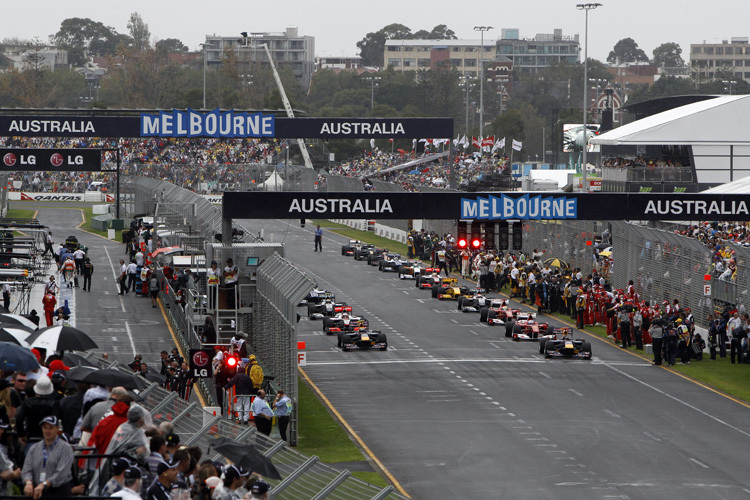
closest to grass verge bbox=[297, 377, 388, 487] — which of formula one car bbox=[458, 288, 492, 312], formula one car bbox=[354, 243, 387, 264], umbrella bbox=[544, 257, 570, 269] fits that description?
formula one car bbox=[458, 288, 492, 312]

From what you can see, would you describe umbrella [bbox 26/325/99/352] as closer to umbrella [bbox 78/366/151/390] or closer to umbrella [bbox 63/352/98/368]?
umbrella [bbox 63/352/98/368]

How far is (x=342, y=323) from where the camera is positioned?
40.7 meters

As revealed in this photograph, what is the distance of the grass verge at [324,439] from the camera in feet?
77.9

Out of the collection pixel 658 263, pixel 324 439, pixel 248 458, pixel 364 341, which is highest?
pixel 658 263

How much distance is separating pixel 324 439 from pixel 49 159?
39003 mm

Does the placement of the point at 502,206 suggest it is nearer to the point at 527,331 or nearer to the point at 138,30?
the point at 527,331

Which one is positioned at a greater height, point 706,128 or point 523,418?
point 706,128

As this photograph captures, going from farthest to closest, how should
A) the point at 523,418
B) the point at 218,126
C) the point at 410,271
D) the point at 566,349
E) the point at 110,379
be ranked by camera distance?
the point at 218,126
the point at 410,271
the point at 566,349
the point at 523,418
the point at 110,379

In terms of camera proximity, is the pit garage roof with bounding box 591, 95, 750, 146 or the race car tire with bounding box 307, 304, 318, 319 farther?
the pit garage roof with bounding box 591, 95, 750, 146

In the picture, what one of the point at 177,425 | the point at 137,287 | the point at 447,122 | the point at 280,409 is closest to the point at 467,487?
the point at 280,409

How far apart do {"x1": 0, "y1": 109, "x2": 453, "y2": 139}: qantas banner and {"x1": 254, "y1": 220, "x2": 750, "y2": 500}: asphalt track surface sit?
1809 centimetres

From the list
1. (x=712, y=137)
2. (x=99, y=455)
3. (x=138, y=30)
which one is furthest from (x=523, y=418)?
(x=138, y=30)

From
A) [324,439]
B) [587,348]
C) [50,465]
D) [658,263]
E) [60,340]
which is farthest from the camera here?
[658,263]

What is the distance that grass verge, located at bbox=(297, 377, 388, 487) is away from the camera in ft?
77.9
